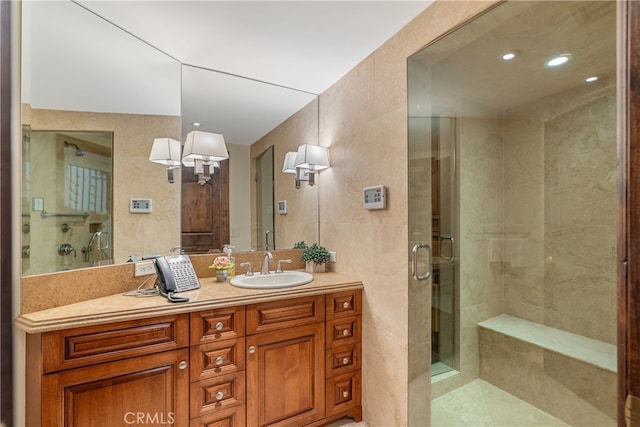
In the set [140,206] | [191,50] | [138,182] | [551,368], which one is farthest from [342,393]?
[191,50]

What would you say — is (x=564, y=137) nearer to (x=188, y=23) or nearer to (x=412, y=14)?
(x=412, y=14)

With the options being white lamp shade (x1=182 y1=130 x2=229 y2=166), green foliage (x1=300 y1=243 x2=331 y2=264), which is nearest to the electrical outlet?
white lamp shade (x1=182 y1=130 x2=229 y2=166)

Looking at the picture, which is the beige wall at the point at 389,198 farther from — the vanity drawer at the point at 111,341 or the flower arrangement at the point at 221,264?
the vanity drawer at the point at 111,341

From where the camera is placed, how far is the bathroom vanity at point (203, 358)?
125 cm

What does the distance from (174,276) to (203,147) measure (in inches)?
34.9

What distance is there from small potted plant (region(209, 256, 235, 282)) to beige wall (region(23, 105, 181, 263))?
29 centimetres

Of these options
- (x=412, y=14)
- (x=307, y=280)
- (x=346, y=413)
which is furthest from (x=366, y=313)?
(x=412, y=14)

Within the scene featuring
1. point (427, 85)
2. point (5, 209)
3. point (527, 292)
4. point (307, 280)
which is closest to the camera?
point (5, 209)

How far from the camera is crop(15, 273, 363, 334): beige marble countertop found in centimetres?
123

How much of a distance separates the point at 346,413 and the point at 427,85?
2.15 metres

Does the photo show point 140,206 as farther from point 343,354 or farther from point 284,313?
point 343,354

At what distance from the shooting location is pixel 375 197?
1.91 meters

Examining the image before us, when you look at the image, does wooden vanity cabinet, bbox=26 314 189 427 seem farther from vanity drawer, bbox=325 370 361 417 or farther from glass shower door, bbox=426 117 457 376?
glass shower door, bbox=426 117 457 376

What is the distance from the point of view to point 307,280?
194cm
